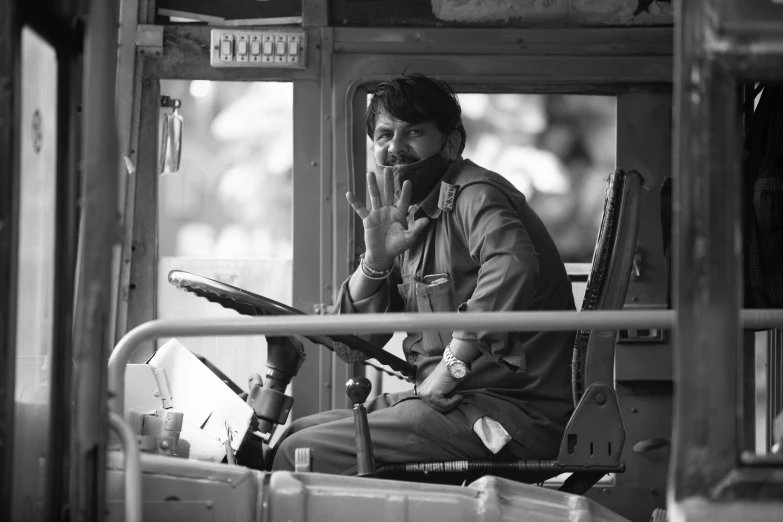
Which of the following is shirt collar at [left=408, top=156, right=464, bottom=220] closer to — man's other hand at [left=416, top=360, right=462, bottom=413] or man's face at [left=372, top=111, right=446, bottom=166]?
man's face at [left=372, top=111, right=446, bottom=166]

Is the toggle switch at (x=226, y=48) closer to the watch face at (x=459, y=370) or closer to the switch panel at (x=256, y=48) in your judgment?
the switch panel at (x=256, y=48)

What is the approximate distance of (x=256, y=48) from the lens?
3641 mm

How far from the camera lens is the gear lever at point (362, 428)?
2.19 metres

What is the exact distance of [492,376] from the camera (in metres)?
2.57

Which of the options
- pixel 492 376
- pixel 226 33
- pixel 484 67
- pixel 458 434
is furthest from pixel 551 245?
pixel 226 33

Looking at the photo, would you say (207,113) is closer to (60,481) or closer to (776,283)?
(776,283)

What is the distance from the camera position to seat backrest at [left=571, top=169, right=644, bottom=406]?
90.9 inches

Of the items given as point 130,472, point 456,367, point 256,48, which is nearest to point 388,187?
point 456,367

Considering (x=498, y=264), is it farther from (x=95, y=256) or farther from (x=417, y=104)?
(x=95, y=256)

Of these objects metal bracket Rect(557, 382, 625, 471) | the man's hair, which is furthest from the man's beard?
metal bracket Rect(557, 382, 625, 471)

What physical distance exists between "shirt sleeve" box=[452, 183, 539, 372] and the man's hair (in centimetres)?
37

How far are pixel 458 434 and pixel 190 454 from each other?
66cm

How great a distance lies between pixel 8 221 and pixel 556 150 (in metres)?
2.70

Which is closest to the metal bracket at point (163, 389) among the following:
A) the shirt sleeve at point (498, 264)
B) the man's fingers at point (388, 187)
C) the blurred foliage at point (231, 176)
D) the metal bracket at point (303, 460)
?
the metal bracket at point (303, 460)
